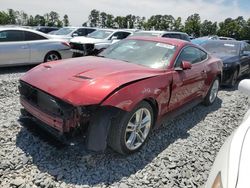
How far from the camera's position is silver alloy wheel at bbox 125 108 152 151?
11.0 ft

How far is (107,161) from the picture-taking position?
3307 millimetres

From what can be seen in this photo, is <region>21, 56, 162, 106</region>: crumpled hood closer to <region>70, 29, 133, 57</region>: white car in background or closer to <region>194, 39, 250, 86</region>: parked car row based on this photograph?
<region>70, 29, 133, 57</region>: white car in background

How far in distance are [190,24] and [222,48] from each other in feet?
128

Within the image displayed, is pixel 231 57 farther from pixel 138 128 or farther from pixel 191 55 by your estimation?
pixel 138 128

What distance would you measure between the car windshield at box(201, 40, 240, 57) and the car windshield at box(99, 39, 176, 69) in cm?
464

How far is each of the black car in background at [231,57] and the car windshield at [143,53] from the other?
3982 millimetres

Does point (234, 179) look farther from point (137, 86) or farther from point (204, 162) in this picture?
point (204, 162)

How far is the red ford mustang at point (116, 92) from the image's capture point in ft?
9.69

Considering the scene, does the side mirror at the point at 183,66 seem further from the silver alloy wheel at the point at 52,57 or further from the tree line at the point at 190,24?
the tree line at the point at 190,24

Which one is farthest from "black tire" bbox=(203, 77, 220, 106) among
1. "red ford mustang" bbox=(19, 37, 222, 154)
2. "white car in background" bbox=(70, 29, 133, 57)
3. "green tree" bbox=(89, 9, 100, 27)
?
"green tree" bbox=(89, 9, 100, 27)

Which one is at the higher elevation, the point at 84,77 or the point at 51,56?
the point at 84,77

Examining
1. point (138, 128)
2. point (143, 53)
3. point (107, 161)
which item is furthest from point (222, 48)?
point (107, 161)

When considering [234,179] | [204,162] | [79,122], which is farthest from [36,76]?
[234,179]

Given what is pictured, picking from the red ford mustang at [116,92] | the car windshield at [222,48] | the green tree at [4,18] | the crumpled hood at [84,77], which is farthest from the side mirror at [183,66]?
the green tree at [4,18]
